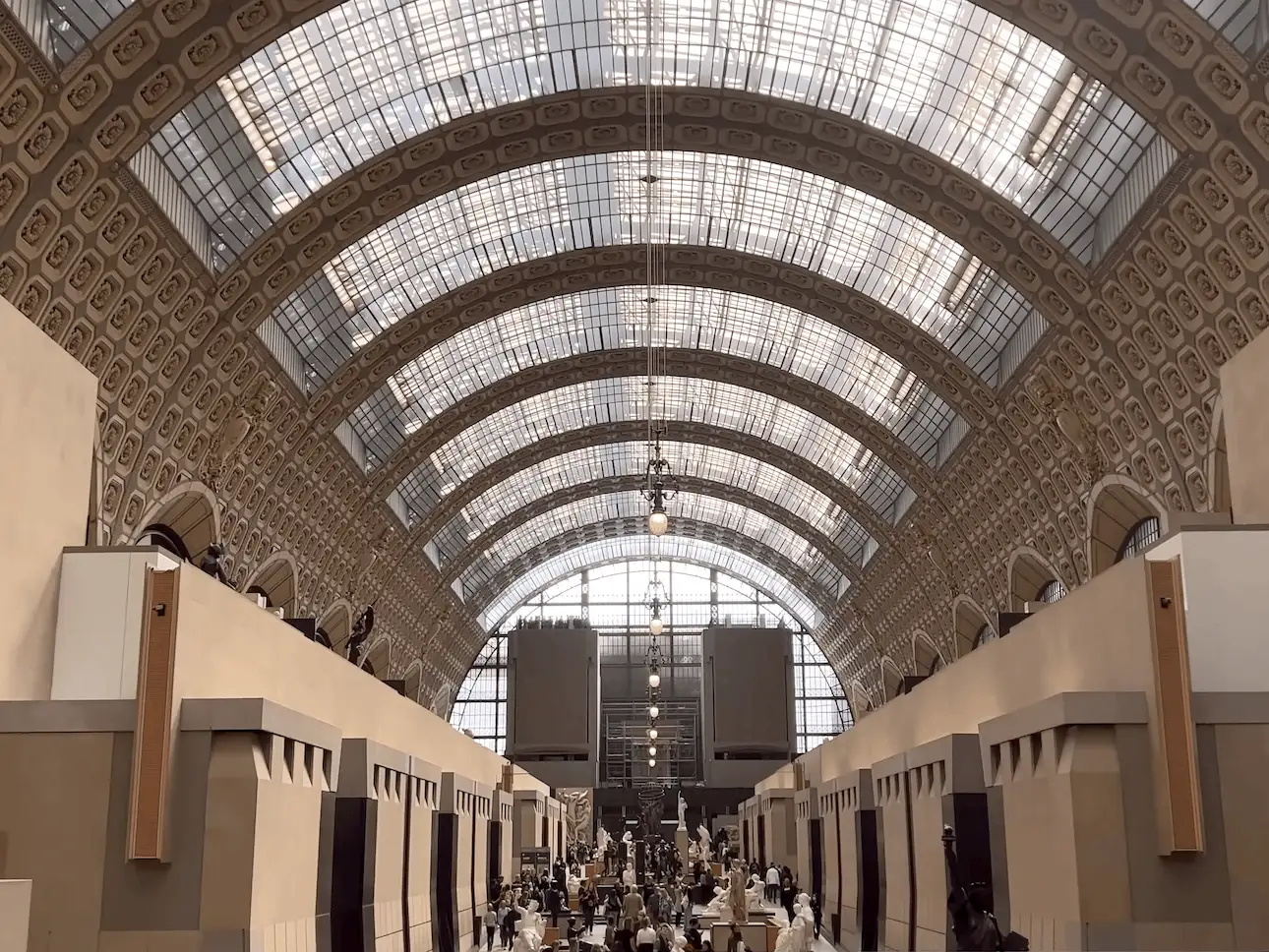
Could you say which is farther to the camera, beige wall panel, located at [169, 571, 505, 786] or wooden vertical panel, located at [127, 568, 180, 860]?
beige wall panel, located at [169, 571, 505, 786]

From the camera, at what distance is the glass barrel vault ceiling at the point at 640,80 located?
88.4ft

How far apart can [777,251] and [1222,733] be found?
27.8 m

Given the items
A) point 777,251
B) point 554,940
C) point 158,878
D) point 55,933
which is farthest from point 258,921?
point 777,251

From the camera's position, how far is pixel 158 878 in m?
11.1

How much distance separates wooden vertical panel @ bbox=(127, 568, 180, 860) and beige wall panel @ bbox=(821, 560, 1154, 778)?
8823 mm

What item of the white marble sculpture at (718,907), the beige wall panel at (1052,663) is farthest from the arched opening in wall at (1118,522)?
the white marble sculpture at (718,907)

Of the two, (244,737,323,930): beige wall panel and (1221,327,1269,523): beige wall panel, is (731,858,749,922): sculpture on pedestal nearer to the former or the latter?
(244,737,323,930): beige wall panel

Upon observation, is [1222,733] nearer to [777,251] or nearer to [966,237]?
[966,237]

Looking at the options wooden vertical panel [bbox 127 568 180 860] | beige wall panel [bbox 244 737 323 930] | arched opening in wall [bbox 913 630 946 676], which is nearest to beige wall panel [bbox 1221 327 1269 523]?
beige wall panel [bbox 244 737 323 930]

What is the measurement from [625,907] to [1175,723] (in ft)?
38.2

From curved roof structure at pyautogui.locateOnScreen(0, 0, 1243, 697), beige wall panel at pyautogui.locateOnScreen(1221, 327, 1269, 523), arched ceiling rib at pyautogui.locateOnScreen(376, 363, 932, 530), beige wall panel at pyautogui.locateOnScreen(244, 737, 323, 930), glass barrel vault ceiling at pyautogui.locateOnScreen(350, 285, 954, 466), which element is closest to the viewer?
beige wall panel at pyautogui.locateOnScreen(244, 737, 323, 930)

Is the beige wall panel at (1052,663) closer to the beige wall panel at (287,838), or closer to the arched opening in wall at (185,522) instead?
the beige wall panel at (287,838)

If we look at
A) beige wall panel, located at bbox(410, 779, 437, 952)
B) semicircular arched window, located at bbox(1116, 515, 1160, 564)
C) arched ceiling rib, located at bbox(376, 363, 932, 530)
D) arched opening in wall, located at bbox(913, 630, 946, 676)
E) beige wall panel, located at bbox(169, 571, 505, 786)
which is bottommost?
beige wall panel, located at bbox(410, 779, 437, 952)

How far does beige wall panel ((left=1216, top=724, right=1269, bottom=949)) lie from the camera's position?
10.8m
